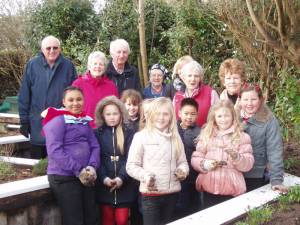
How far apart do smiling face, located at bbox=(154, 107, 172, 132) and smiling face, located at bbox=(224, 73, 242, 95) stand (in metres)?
1.17

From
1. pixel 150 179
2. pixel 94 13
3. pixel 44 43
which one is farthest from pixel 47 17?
pixel 150 179

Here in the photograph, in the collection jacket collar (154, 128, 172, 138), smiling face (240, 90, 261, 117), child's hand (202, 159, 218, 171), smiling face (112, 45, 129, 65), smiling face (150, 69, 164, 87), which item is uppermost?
smiling face (112, 45, 129, 65)

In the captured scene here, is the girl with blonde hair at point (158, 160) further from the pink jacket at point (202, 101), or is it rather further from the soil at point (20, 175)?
the soil at point (20, 175)

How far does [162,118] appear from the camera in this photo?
Answer: 4180 millimetres

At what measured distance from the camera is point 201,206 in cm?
509

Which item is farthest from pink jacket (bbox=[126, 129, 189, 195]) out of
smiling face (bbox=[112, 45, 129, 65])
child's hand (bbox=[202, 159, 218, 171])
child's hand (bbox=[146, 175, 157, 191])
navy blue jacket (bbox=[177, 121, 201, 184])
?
smiling face (bbox=[112, 45, 129, 65])

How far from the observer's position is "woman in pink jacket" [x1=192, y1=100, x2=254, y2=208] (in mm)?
4363

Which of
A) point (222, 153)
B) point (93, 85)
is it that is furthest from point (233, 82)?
point (93, 85)

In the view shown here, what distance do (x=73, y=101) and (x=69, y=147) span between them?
449 millimetres

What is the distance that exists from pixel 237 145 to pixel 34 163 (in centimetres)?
258

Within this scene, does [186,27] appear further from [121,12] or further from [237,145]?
[237,145]

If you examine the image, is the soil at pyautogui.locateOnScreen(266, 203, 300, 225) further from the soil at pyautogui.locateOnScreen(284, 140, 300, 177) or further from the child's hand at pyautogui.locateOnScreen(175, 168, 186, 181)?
the soil at pyautogui.locateOnScreen(284, 140, 300, 177)

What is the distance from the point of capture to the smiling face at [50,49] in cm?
558

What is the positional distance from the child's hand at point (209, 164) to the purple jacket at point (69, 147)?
3.37 feet
